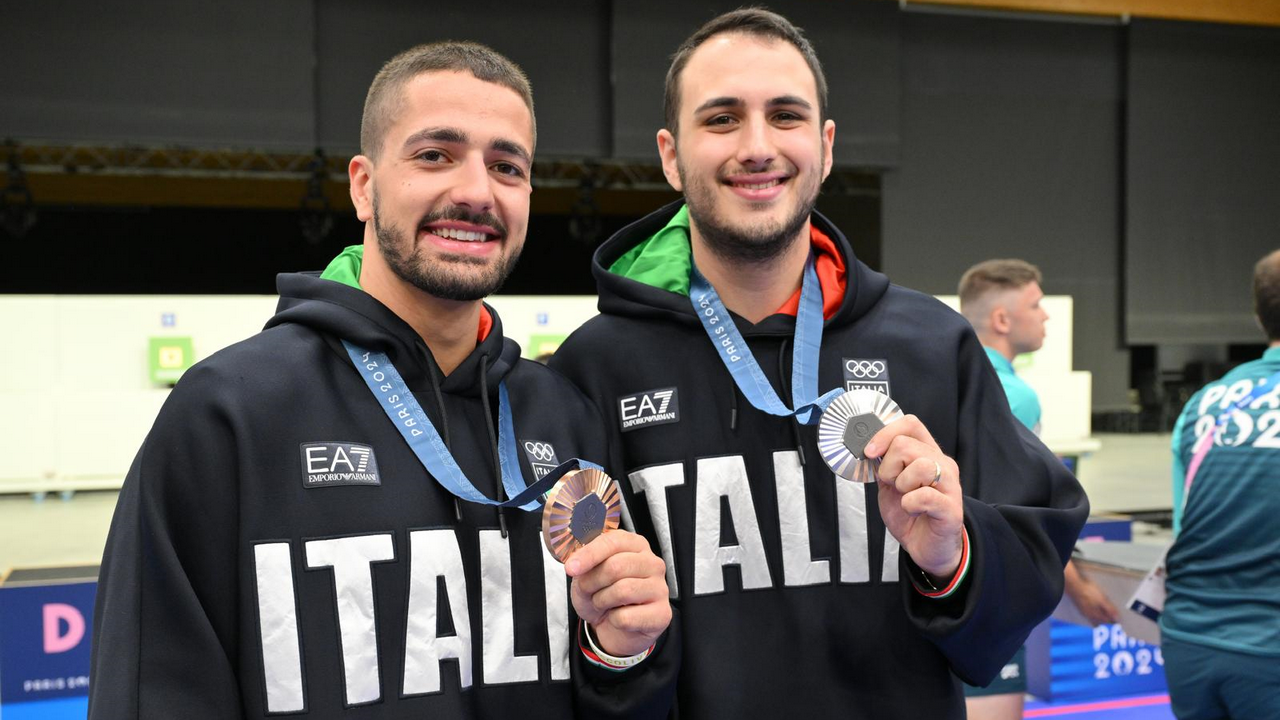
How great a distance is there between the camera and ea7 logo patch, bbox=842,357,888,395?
179 cm

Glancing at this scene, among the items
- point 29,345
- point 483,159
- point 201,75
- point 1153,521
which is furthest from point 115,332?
point 483,159

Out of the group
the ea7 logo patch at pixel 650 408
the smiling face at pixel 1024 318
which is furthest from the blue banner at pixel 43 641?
the smiling face at pixel 1024 318

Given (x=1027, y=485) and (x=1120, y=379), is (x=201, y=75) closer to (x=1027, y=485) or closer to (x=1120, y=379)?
(x=1027, y=485)

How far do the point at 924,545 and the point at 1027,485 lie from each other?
1.01 feet

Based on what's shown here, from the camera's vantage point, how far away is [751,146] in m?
1.74

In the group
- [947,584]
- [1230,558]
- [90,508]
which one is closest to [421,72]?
[947,584]

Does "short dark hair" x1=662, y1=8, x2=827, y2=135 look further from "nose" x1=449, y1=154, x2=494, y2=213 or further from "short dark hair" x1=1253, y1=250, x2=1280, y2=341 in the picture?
"short dark hair" x1=1253, y1=250, x2=1280, y2=341

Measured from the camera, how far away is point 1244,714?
287 cm

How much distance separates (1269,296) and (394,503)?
273 cm

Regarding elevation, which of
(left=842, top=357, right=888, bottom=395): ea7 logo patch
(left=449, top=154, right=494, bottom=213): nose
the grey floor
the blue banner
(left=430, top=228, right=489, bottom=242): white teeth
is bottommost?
the grey floor

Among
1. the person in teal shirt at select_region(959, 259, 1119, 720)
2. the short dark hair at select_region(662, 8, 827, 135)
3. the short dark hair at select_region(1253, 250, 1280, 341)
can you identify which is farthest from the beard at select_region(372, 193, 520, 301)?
the person in teal shirt at select_region(959, 259, 1119, 720)

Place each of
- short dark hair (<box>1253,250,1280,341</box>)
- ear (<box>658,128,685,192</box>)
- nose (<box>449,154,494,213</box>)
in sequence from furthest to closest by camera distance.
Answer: short dark hair (<box>1253,250,1280,341</box>)
ear (<box>658,128,685,192</box>)
nose (<box>449,154,494,213</box>)

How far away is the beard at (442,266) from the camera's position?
1.57m

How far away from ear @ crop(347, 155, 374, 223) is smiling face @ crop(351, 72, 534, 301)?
40mm
